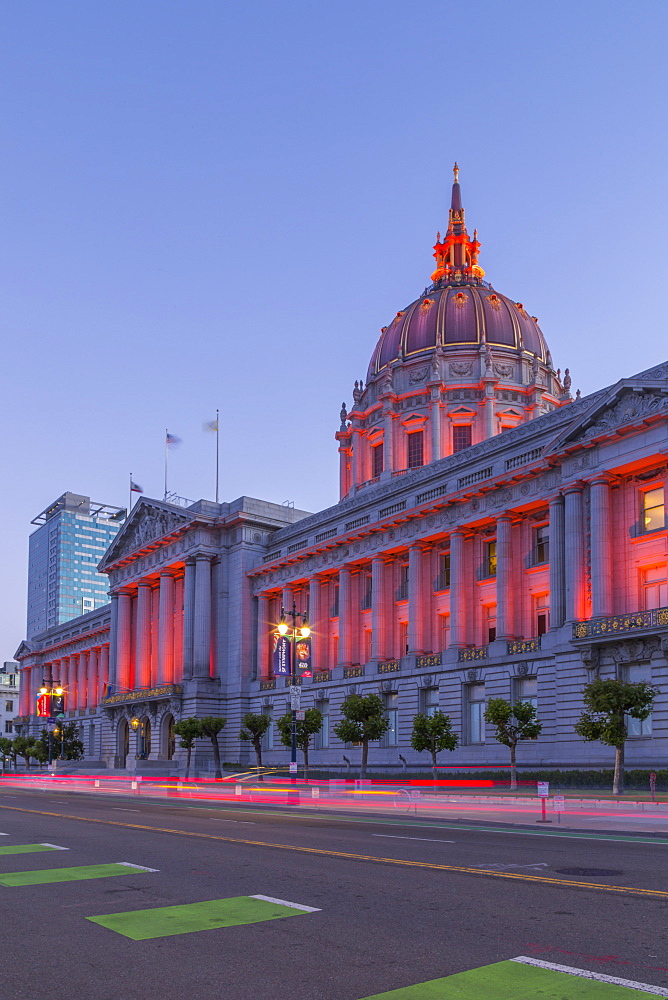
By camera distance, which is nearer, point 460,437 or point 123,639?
point 460,437

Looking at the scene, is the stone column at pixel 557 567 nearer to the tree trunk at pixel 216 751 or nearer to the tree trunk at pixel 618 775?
the tree trunk at pixel 618 775

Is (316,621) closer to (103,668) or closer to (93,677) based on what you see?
(103,668)

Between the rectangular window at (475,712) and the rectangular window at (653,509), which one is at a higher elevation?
the rectangular window at (653,509)

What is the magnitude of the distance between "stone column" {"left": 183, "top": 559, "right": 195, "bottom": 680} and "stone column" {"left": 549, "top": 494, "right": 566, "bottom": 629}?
40.2 meters

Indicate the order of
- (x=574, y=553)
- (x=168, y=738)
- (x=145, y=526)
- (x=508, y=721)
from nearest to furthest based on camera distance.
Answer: (x=508, y=721), (x=574, y=553), (x=168, y=738), (x=145, y=526)

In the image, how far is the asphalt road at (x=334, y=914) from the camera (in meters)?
8.41

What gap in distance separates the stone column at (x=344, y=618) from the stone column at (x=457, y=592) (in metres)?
12.5

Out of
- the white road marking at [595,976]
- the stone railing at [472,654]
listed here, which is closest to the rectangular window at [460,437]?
the stone railing at [472,654]

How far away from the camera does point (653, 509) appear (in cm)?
4759

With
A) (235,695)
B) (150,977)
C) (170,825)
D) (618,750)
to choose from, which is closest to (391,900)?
(150,977)

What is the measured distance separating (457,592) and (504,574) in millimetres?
4143

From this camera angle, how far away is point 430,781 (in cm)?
5344

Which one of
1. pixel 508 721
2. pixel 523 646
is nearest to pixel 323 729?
pixel 523 646

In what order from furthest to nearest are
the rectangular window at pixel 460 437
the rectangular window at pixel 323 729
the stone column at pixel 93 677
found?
the stone column at pixel 93 677 → the rectangular window at pixel 460 437 → the rectangular window at pixel 323 729
